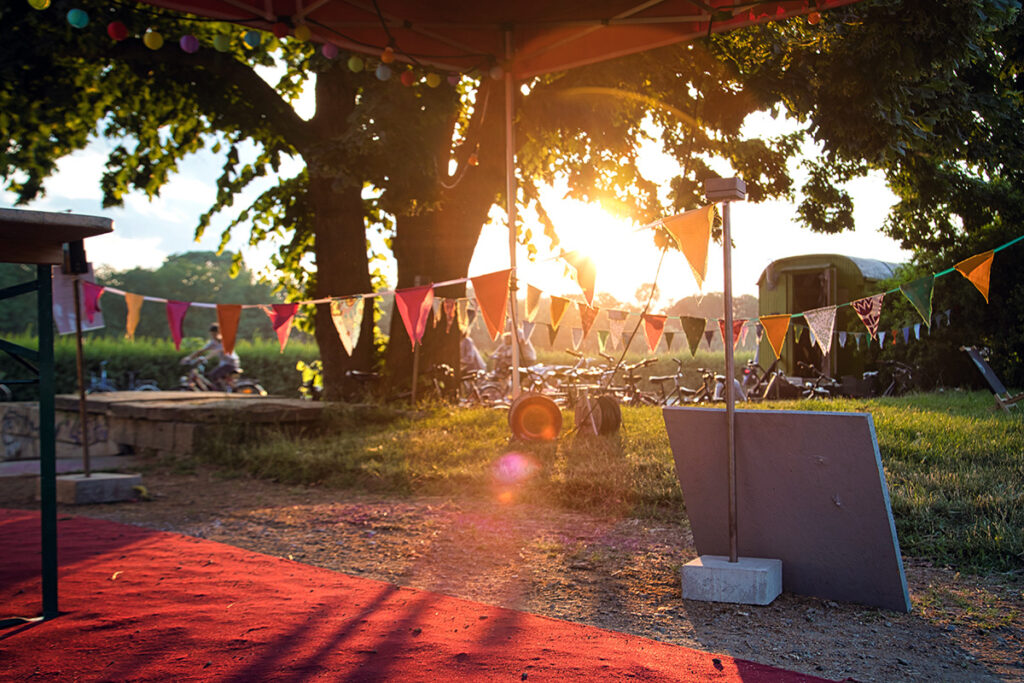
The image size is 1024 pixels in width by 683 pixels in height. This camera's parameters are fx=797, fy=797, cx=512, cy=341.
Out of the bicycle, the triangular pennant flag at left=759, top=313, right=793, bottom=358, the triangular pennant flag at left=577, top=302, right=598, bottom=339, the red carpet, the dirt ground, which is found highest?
the triangular pennant flag at left=577, top=302, right=598, bottom=339

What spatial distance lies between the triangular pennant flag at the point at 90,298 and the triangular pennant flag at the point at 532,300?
5.52 m

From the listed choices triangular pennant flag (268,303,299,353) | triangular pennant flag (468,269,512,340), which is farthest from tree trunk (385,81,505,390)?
triangular pennant flag (468,269,512,340)

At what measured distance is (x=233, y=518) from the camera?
6.84 metres

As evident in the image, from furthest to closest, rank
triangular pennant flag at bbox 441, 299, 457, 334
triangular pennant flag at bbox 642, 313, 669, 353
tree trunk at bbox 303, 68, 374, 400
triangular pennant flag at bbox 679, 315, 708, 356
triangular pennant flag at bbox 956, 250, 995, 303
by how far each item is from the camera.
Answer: tree trunk at bbox 303, 68, 374, 400 < triangular pennant flag at bbox 441, 299, 457, 334 < triangular pennant flag at bbox 642, 313, 669, 353 < triangular pennant flag at bbox 679, 315, 708, 356 < triangular pennant flag at bbox 956, 250, 995, 303

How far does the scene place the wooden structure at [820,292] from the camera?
1673cm

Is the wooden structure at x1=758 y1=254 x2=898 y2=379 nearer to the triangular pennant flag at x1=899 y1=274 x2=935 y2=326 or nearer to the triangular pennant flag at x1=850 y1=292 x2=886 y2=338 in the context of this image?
the triangular pennant flag at x1=850 y1=292 x2=886 y2=338

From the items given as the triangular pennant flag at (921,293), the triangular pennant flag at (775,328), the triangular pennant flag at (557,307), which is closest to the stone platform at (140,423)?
the triangular pennant flag at (557,307)

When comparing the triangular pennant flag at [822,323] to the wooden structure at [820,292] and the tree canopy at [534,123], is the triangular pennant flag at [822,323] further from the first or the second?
the wooden structure at [820,292]

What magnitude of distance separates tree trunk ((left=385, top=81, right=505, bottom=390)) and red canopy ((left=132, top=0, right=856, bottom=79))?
287 cm

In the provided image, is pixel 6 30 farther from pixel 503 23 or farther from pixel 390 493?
pixel 390 493

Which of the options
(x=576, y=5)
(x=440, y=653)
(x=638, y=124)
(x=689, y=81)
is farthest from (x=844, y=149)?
(x=440, y=653)

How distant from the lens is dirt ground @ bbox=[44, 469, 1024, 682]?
11.3 feet

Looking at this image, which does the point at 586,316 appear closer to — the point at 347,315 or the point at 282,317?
the point at 347,315

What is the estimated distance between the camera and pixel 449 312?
12.8 meters
